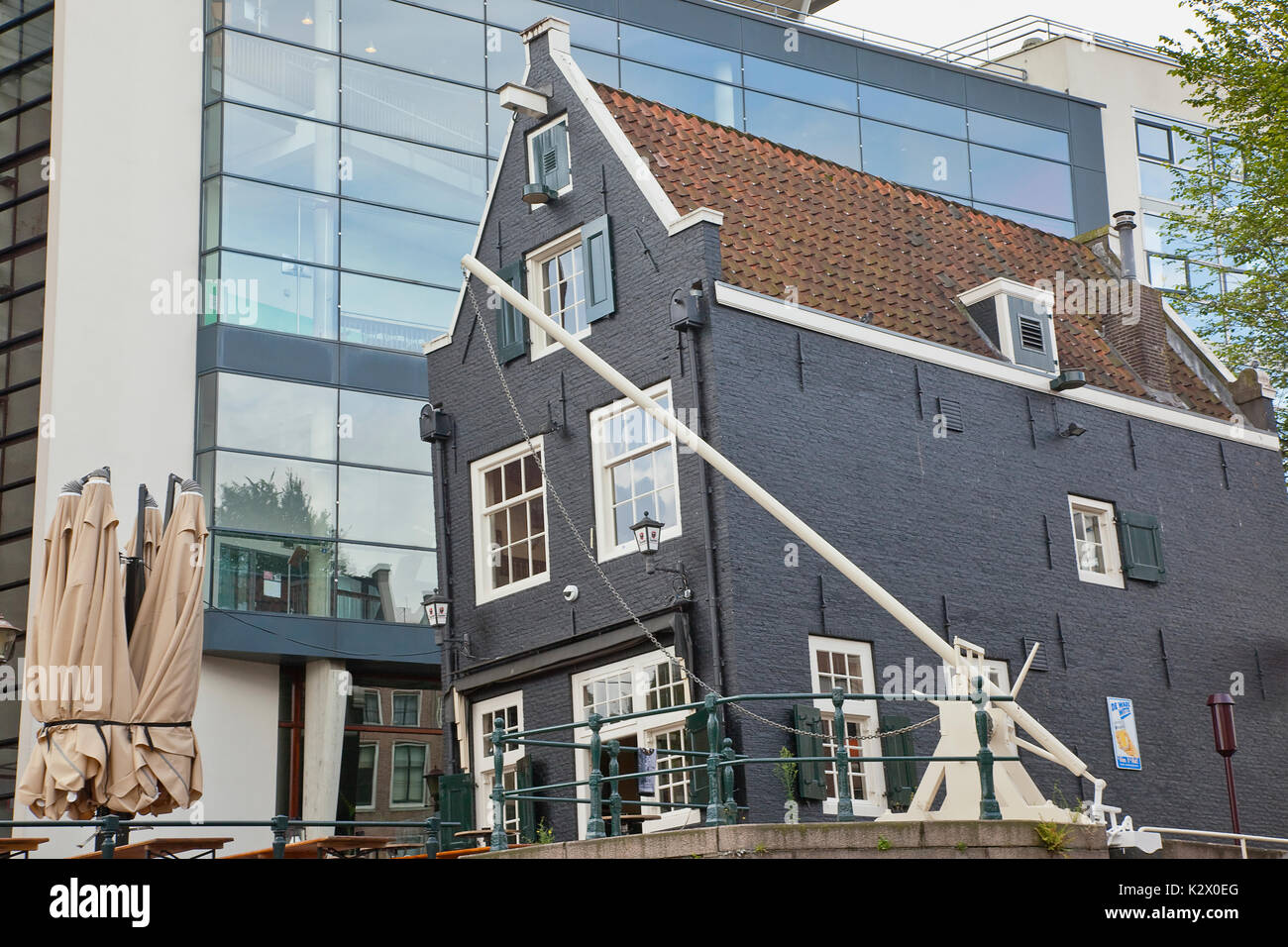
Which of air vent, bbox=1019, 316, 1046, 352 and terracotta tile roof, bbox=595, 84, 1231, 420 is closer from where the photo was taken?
terracotta tile roof, bbox=595, 84, 1231, 420

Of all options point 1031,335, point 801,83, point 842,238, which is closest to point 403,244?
point 801,83

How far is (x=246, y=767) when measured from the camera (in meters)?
28.0

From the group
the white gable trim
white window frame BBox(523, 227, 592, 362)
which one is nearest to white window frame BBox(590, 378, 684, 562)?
white window frame BBox(523, 227, 592, 362)

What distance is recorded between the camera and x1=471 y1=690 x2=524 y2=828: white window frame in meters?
18.7

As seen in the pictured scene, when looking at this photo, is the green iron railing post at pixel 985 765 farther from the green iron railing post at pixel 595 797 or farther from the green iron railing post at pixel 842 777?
the green iron railing post at pixel 595 797

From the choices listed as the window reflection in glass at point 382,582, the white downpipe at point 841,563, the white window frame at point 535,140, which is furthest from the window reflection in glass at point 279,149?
the white downpipe at point 841,563

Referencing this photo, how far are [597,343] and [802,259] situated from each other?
2514 mm

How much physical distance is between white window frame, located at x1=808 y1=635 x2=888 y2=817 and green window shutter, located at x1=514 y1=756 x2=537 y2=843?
9.97ft

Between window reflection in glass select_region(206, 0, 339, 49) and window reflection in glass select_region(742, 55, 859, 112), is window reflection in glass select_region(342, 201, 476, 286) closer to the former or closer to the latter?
window reflection in glass select_region(206, 0, 339, 49)

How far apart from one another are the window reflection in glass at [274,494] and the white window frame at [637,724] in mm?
11462
